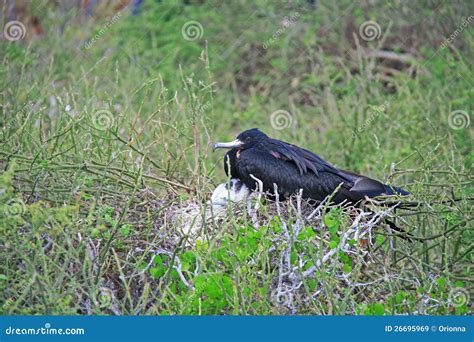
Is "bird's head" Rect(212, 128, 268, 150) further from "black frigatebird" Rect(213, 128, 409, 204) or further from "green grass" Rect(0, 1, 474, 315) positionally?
"green grass" Rect(0, 1, 474, 315)

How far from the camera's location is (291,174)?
4.14 m

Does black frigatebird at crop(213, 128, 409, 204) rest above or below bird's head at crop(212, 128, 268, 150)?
below

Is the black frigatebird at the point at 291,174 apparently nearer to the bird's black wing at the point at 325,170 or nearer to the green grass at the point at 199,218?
the bird's black wing at the point at 325,170

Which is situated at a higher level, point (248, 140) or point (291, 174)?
point (248, 140)

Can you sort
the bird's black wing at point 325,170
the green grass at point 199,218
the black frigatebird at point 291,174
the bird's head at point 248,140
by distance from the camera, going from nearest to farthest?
1. the green grass at point 199,218
2. the bird's black wing at point 325,170
3. the black frigatebird at point 291,174
4. the bird's head at point 248,140

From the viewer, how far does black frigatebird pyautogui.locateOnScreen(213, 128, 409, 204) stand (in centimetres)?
409

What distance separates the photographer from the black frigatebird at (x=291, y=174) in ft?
13.4

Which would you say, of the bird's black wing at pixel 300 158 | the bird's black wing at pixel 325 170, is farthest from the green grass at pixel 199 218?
the bird's black wing at pixel 300 158

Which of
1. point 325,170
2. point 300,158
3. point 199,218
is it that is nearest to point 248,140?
point 300,158

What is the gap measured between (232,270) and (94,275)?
46 centimetres

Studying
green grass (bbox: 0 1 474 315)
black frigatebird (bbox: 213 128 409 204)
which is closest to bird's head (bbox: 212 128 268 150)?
black frigatebird (bbox: 213 128 409 204)

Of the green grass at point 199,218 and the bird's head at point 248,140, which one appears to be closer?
the green grass at point 199,218

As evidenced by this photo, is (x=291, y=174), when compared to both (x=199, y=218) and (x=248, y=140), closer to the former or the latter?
(x=248, y=140)

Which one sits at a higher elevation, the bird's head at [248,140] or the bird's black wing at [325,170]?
the bird's head at [248,140]
